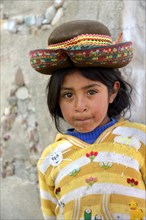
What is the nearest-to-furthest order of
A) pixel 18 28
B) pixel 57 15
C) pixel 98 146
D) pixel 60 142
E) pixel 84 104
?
1. pixel 84 104
2. pixel 98 146
3. pixel 60 142
4. pixel 57 15
5. pixel 18 28

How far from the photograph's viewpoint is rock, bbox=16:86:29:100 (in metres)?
2.75

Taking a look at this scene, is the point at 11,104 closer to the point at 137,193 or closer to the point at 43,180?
the point at 43,180

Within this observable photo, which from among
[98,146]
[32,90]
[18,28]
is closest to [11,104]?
[32,90]

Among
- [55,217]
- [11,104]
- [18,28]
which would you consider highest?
[18,28]

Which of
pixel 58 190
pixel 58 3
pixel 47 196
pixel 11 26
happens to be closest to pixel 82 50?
pixel 58 190

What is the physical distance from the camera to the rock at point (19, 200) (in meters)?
2.77

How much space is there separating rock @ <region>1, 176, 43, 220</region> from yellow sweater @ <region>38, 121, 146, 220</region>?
736 mm

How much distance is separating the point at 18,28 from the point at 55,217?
1.23 m

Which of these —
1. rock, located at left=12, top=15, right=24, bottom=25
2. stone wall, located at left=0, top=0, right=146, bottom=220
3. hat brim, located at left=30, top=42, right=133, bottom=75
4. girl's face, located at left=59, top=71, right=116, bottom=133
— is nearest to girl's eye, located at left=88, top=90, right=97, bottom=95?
girl's face, located at left=59, top=71, right=116, bottom=133

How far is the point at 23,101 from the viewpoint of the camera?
2770 millimetres

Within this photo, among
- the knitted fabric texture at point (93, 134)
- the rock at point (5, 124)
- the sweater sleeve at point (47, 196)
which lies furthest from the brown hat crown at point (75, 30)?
the rock at point (5, 124)

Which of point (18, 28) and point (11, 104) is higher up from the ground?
point (18, 28)

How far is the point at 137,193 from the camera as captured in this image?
1.89 m

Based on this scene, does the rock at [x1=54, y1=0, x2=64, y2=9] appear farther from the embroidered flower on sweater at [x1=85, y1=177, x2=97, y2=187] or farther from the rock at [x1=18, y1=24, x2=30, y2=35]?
the embroidered flower on sweater at [x1=85, y1=177, x2=97, y2=187]
